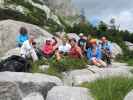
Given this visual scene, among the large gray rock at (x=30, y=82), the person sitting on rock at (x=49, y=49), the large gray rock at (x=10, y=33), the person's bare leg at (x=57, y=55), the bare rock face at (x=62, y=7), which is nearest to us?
the large gray rock at (x=30, y=82)

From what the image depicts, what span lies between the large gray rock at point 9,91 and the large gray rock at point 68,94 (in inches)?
33.7

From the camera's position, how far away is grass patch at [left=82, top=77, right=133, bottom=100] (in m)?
13.1

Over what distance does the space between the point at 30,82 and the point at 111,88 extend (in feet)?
7.40

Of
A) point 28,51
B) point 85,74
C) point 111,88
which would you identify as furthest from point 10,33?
point 111,88

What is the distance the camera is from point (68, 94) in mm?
13117

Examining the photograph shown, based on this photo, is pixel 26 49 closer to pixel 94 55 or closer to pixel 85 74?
pixel 94 55

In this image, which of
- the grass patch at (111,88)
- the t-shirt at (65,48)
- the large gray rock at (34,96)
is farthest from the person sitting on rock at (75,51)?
the large gray rock at (34,96)

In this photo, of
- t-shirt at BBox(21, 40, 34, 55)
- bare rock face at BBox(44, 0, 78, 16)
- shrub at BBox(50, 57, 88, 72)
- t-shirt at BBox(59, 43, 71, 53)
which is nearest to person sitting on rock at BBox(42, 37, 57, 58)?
t-shirt at BBox(59, 43, 71, 53)

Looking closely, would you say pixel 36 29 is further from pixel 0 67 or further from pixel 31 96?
pixel 31 96

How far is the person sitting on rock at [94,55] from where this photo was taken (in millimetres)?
20812

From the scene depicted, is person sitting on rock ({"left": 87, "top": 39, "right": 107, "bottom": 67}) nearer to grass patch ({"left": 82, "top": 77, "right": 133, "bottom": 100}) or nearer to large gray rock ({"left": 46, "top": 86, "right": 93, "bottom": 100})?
grass patch ({"left": 82, "top": 77, "right": 133, "bottom": 100})

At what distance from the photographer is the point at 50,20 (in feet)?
244

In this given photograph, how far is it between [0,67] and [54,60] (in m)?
2.98

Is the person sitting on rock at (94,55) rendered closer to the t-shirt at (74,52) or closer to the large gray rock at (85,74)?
the t-shirt at (74,52)
